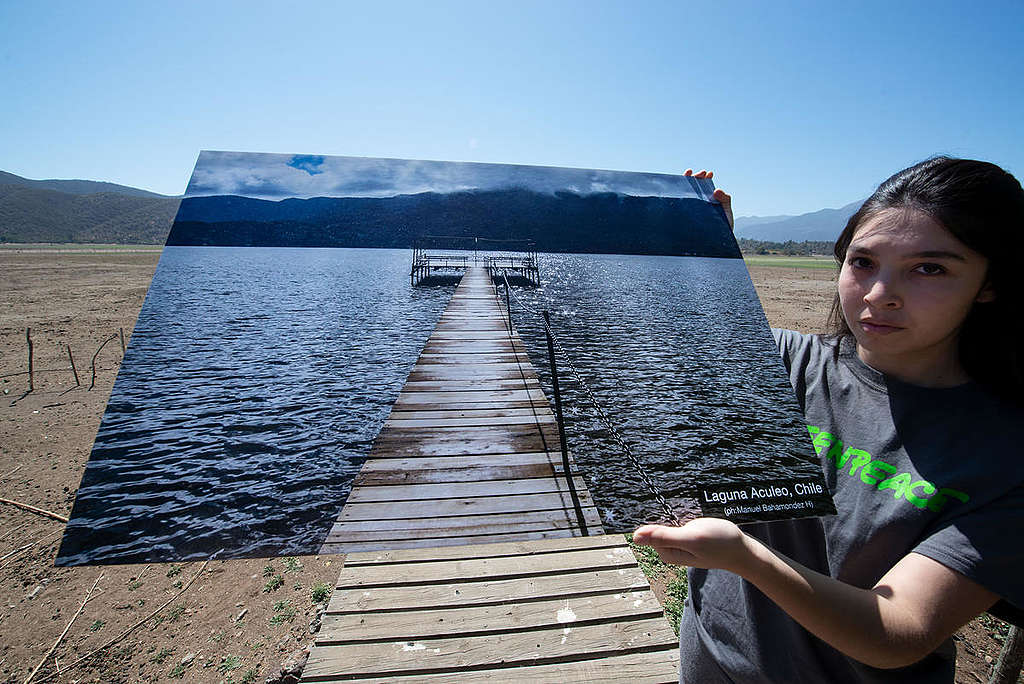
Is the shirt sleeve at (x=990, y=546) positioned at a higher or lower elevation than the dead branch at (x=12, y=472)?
higher

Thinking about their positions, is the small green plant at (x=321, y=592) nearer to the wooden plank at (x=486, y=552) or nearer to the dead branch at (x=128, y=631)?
the wooden plank at (x=486, y=552)

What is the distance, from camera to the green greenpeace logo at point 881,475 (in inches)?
48.2

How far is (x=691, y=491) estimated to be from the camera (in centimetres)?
141

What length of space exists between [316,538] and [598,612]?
2.94 metres

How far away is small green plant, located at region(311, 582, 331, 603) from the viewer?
4383 mm

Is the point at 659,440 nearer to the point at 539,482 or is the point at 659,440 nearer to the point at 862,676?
the point at 539,482

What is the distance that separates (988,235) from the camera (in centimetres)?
126

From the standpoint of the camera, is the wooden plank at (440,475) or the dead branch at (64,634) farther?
the dead branch at (64,634)

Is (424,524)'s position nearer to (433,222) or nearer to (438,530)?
(438,530)

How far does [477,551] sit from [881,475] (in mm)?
3687

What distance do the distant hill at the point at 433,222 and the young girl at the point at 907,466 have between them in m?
0.84

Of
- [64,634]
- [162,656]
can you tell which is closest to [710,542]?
[162,656]

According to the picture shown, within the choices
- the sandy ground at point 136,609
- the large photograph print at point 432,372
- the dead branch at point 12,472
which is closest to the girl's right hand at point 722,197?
the large photograph print at point 432,372

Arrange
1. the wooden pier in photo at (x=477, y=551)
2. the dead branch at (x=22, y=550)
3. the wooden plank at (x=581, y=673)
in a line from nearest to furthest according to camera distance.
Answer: the wooden pier in photo at (x=477, y=551), the wooden plank at (x=581, y=673), the dead branch at (x=22, y=550)
